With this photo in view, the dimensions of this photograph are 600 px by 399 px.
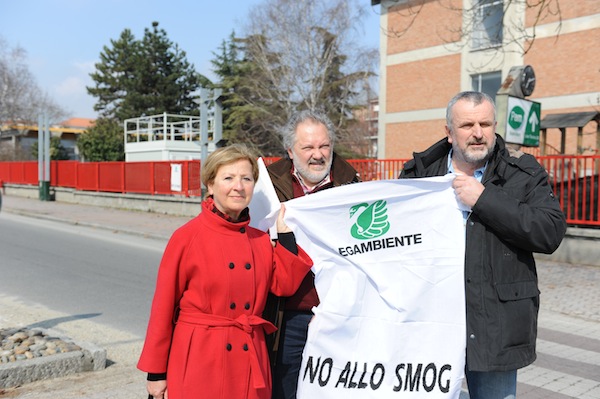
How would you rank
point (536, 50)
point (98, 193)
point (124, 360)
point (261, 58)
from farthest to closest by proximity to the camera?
1. point (261, 58)
2. point (98, 193)
3. point (536, 50)
4. point (124, 360)

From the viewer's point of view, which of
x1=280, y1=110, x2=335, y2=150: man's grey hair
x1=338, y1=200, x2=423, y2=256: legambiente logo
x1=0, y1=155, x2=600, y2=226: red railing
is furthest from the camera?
x1=0, y1=155, x2=600, y2=226: red railing

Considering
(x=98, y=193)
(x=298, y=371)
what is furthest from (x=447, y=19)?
(x=298, y=371)

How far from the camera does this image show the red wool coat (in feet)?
8.41

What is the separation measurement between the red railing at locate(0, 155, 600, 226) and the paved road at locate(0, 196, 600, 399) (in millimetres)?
Answer: 1456

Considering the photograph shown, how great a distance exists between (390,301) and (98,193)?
Answer: 2525cm

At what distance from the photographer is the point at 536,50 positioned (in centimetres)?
2438

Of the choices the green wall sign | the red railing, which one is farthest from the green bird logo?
the green wall sign

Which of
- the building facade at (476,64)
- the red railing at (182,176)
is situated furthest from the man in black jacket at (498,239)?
the building facade at (476,64)

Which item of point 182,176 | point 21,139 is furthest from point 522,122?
point 21,139

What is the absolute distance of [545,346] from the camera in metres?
6.23

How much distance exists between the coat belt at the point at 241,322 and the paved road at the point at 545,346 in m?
2.22

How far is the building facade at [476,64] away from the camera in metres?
22.6

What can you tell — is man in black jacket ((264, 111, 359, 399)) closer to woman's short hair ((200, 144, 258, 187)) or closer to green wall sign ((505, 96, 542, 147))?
woman's short hair ((200, 144, 258, 187))

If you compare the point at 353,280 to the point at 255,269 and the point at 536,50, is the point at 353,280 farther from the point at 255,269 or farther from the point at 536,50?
the point at 536,50
